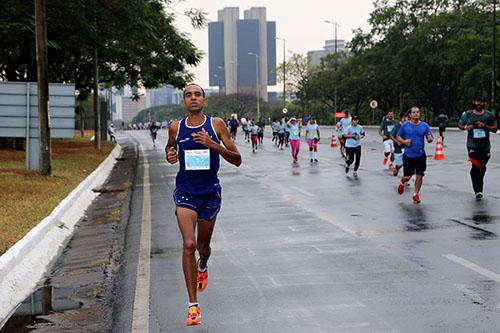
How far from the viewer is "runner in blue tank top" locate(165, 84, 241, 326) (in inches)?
271

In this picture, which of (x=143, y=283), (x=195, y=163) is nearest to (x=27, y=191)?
(x=143, y=283)

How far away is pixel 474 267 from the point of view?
865 cm

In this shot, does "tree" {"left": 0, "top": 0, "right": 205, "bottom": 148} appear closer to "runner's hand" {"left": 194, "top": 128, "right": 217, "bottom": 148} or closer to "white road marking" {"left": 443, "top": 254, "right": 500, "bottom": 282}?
"white road marking" {"left": 443, "top": 254, "right": 500, "bottom": 282}

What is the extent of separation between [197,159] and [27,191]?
11298mm

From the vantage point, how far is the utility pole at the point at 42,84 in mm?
20750

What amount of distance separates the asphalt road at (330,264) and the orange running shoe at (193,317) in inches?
2.1

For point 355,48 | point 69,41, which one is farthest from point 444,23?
point 69,41

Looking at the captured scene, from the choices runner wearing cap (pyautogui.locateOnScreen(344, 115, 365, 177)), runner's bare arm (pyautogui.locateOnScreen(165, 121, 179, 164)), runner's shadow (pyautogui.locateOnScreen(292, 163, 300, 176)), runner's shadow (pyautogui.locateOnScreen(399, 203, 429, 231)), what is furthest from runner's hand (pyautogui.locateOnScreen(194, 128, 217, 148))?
runner's shadow (pyautogui.locateOnScreen(292, 163, 300, 176))

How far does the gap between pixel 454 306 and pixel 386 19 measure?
74.3 meters

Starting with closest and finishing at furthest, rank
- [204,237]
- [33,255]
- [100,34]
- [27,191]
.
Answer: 1. [204,237]
2. [33,255]
3. [27,191]
4. [100,34]

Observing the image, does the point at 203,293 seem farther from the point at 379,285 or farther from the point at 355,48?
the point at 355,48

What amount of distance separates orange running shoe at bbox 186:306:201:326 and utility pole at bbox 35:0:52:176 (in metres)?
15.2

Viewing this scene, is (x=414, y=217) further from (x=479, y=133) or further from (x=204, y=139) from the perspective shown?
(x=204, y=139)

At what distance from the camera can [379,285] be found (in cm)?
789
